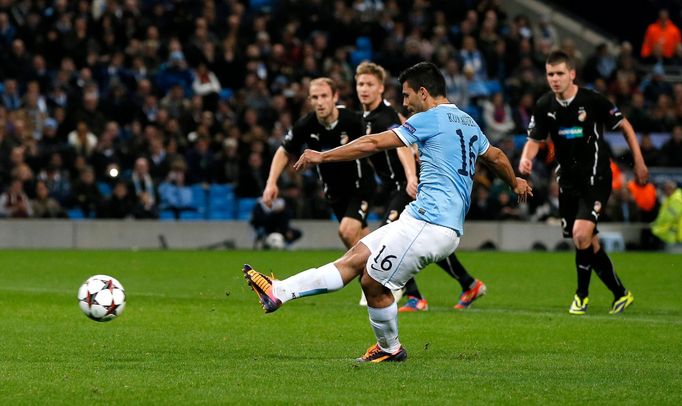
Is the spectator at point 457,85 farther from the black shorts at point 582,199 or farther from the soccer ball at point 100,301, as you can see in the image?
the soccer ball at point 100,301

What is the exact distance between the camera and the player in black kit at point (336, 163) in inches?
520

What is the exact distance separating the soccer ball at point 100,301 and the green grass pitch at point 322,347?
280 mm

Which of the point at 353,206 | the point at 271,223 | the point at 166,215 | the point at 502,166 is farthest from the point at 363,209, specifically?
the point at 166,215

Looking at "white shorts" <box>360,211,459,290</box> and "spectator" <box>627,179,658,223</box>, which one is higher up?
"white shorts" <box>360,211,459,290</box>

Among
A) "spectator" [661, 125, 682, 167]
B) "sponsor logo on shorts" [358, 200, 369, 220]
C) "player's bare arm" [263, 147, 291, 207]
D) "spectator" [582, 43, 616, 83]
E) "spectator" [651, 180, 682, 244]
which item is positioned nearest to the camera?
"player's bare arm" [263, 147, 291, 207]

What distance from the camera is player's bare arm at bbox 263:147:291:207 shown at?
12602mm

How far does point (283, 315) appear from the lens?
498 inches

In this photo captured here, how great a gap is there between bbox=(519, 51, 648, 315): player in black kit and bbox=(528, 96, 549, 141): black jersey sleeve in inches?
0.5

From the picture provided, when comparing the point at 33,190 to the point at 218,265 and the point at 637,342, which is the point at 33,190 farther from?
the point at 637,342

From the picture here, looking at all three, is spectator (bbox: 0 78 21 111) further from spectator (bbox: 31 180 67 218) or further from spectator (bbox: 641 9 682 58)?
spectator (bbox: 641 9 682 58)

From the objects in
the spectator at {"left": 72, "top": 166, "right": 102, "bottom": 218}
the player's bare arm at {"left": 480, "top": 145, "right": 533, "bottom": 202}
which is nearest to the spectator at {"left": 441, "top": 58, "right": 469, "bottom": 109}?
the spectator at {"left": 72, "top": 166, "right": 102, "bottom": 218}

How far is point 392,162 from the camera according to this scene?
13820mm

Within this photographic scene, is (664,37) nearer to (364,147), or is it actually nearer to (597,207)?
(597,207)

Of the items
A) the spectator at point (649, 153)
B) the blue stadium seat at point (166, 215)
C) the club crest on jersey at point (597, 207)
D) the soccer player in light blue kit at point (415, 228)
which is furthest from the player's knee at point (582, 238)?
the spectator at point (649, 153)
